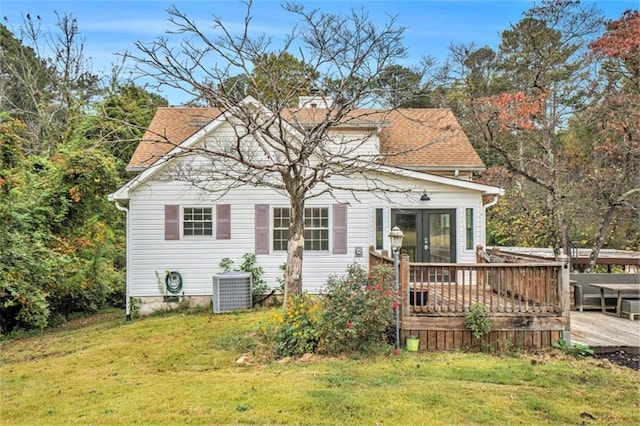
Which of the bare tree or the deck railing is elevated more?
the bare tree

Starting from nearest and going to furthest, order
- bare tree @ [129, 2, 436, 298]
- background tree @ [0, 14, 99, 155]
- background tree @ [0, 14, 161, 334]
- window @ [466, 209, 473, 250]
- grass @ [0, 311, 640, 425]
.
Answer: grass @ [0, 311, 640, 425] < bare tree @ [129, 2, 436, 298] < background tree @ [0, 14, 161, 334] < window @ [466, 209, 473, 250] < background tree @ [0, 14, 99, 155]

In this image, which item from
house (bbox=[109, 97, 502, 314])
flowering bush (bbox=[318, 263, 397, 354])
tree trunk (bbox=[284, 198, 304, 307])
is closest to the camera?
flowering bush (bbox=[318, 263, 397, 354])

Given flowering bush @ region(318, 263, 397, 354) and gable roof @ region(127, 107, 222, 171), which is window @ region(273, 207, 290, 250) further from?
flowering bush @ region(318, 263, 397, 354)

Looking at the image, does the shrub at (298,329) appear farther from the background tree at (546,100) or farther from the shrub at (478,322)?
the background tree at (546,100)

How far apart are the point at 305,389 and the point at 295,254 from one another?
315 centimetres

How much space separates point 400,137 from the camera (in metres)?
13.0

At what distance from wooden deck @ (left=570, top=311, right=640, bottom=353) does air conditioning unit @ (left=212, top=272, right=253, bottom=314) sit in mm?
6685

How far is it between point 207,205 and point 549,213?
11293 millimetres

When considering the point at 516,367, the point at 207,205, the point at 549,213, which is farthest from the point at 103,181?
the point at 549,213

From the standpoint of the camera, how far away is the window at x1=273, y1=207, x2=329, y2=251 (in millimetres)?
10383

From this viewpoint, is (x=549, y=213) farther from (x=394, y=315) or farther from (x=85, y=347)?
(x=85, y=347)

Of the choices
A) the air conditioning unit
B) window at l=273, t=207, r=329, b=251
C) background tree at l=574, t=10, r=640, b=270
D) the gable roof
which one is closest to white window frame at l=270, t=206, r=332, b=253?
window at l=273, t=207, r=329, b=251

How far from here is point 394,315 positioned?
20.6 feet

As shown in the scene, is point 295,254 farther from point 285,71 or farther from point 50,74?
point 50,74
